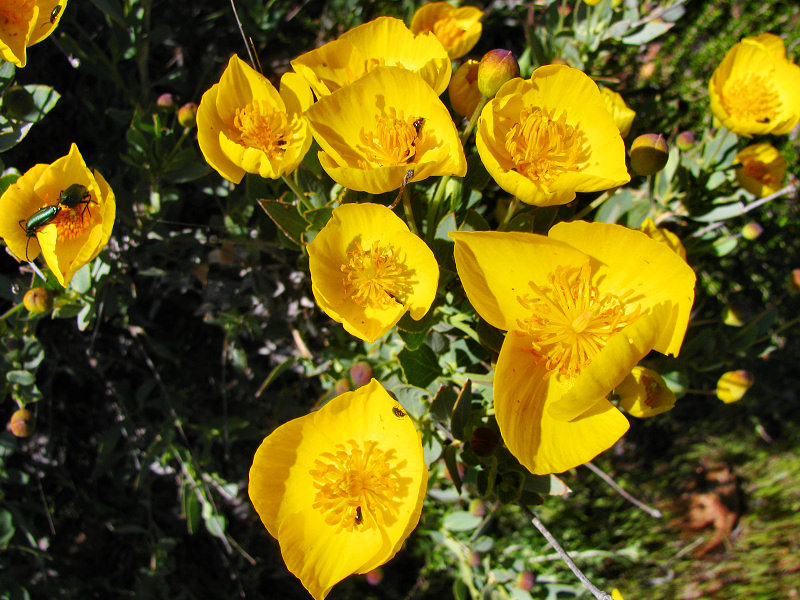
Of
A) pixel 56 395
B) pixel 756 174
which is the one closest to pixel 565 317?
pixel 756 174

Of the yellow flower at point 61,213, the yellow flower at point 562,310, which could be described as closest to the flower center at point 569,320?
the yellow flower at point 562,310

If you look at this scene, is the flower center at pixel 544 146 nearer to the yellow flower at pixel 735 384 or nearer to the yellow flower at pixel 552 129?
the yellow flower at pixel 552 129

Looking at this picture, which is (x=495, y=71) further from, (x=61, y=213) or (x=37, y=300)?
(x=37, y=300)

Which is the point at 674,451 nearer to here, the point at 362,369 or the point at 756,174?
the point at 756,174

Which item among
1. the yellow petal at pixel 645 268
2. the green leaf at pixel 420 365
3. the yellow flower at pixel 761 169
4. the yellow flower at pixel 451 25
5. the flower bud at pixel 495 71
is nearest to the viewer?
the yellow petal at pixel 645 268

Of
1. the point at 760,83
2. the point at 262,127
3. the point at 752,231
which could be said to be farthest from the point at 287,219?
the point at 760,83

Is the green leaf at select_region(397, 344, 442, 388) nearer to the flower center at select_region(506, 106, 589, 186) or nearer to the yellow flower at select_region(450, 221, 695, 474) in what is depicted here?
the yellow flower at select_region(450, 221, 695, 474)
